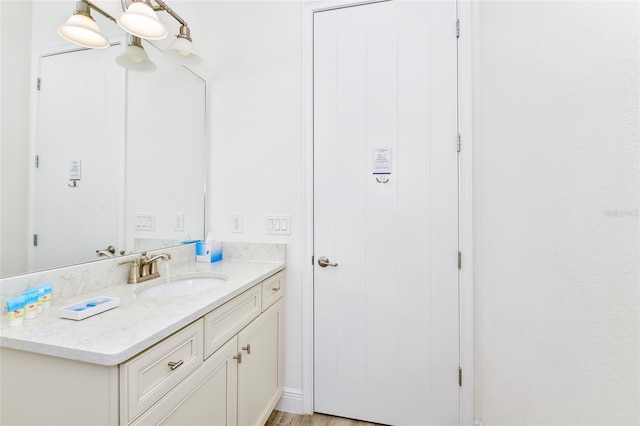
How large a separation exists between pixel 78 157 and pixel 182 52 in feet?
2.56

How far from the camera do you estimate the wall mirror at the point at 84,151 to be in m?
0.96

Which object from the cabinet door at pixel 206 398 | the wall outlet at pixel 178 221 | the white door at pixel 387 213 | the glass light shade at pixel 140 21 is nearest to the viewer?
the cabinet door at pixel 206 398

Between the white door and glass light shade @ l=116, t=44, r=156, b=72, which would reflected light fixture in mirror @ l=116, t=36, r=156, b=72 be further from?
the white door

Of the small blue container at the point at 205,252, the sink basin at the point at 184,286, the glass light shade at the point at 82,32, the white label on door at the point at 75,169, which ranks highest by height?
the glass light shade at the point at 82,32

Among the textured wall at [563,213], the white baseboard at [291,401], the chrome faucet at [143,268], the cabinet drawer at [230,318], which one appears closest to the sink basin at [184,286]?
the chrome faucet at [143,268]

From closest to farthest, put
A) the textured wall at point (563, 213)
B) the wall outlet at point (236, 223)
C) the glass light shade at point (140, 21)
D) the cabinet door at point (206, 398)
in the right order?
the textured wall at point (563, 213)
the cabinet door at point (206, 398)
the glass light shade at point (140, 21)
the wall outlet at point (236, 223)

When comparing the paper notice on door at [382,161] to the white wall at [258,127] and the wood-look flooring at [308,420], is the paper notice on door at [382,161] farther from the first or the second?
the wood-look flooring at [308,420]

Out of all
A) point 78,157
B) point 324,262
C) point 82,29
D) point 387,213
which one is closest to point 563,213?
point 387,213

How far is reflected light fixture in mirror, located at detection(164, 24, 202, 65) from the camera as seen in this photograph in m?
1.47

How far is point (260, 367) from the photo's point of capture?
1426 millimetres

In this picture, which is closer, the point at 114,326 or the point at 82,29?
the point at 114,326

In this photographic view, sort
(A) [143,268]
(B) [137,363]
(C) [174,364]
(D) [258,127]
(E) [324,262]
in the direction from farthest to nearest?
(D) [258,127], (E) [324,262], (A) [143,268], (C) [174,364], (B) [137,363]

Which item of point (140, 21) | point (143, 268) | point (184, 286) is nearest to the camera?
point (140, 21)

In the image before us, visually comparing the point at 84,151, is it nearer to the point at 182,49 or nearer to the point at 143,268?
the point at 143,268
